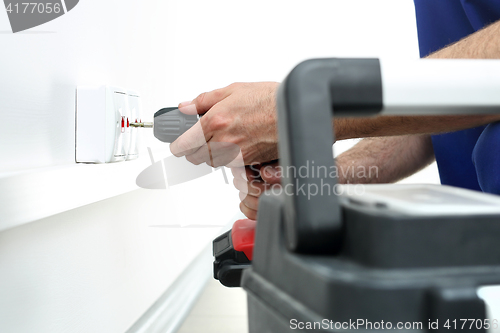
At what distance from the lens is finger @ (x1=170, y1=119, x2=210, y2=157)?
0.59 m

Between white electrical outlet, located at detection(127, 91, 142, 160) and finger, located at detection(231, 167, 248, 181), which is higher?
white electrical outlet, located at detection(127, 91, 142, 160)

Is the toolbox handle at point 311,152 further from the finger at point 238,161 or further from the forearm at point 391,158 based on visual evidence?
the forearm at point 391,158

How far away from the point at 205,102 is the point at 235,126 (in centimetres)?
7

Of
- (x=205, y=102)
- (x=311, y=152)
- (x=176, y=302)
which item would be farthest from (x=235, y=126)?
(x=176, y=302)

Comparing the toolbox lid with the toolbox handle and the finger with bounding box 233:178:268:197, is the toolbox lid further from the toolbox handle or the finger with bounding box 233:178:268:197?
the finger with bounding box 233:178:268:197

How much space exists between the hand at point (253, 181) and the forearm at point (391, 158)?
208 millimetres

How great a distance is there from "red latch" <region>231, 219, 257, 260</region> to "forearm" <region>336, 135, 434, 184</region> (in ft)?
0.93

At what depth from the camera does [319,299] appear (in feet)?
0.56

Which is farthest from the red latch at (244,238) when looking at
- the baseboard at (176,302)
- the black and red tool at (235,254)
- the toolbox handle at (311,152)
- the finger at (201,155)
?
the toolbox handle at (311,152)
